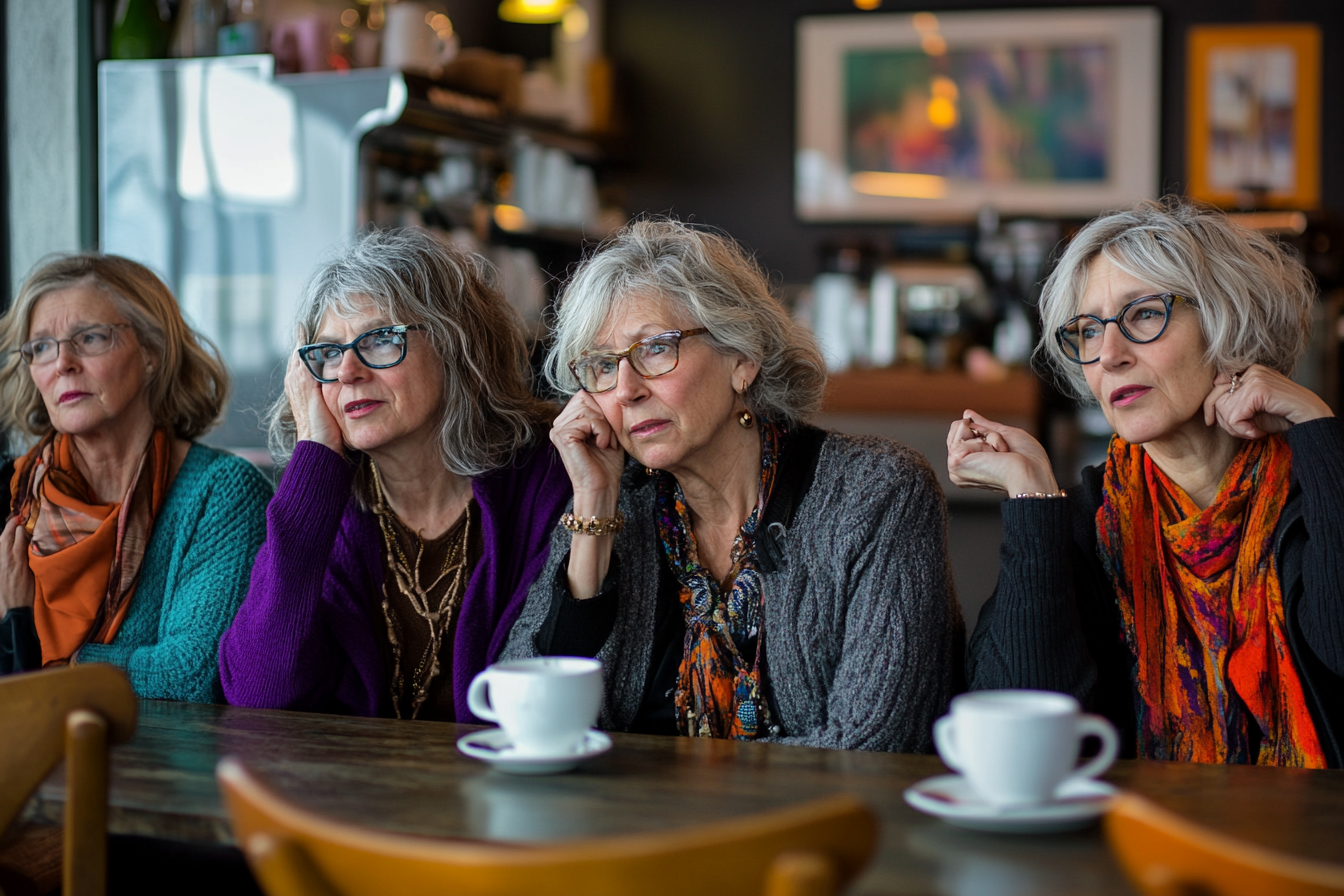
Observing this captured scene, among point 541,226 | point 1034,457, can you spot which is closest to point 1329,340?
point 541,226

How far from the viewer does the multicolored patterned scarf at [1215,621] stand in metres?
1.73

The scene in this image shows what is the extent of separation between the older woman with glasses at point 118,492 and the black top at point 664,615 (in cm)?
58

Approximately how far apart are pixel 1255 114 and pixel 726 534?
14.2 ft

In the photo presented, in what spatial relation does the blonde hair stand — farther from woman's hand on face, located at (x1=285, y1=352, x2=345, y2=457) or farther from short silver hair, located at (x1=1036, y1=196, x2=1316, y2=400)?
short silver hair, located at (x1=1036, y1=196, x2=1316, y2=400)

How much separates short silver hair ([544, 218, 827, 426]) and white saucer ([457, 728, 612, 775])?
2.24ft

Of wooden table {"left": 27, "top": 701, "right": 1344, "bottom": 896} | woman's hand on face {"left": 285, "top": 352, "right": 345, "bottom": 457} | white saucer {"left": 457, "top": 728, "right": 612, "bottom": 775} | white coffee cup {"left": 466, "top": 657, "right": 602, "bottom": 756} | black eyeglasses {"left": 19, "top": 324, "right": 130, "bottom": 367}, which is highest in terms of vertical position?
black eyeglasses {"left": 19, "top": 324, "right": 130, "bottom": 367}

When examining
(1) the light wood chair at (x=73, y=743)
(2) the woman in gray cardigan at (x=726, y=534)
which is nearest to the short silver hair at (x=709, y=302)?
(2) the woman in gray cardigan at (x=726, y=534)

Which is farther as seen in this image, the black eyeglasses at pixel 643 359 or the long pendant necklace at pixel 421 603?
the long pendant necklace at pixel 421 603

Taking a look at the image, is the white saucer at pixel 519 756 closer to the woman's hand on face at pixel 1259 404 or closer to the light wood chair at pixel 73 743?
the light wood chair at pixel 73 743

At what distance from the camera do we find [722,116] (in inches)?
229

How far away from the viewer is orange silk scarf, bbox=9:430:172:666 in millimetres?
2113

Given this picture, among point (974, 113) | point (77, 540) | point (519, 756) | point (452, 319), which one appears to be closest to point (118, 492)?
point (77, 540)

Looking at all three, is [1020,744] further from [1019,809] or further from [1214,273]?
[1214,273]

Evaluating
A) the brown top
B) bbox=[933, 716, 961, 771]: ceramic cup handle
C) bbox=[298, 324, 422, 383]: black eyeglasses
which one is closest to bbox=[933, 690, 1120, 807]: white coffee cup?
bbox=[933, 716, 961, 771]: ceramic cup handle
